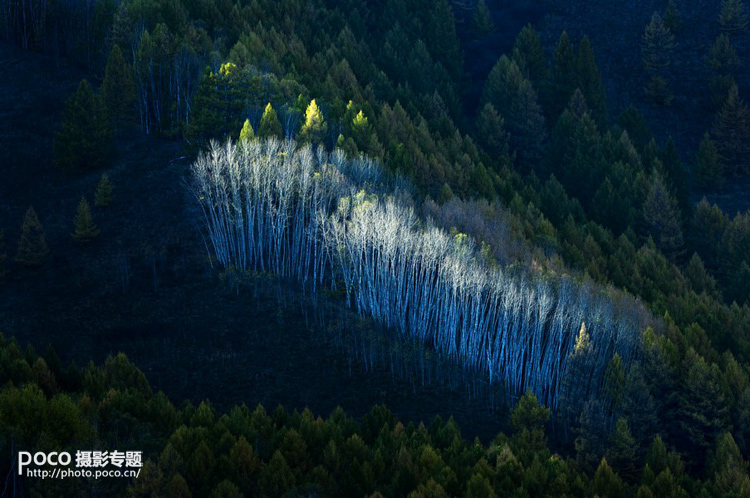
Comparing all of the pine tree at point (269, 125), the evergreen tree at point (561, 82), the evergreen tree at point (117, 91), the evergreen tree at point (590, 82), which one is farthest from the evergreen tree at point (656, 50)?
the evergreen tree at point (117, 91)

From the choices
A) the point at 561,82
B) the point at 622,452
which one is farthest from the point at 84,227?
the point at 561,82

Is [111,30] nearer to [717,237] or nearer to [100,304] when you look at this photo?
[100,304]

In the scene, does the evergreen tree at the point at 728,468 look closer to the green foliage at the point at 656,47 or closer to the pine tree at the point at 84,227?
Answer: the pine tree at the point at 84,227

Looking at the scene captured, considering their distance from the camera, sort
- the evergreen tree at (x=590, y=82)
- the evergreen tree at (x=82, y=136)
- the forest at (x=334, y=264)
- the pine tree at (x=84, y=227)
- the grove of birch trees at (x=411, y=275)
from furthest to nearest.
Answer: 1. the evergreen tree at (x=590, y=82)
2. the evergreen tree at (x=82, y=136)
3. the pine tree at (x=84, y=227)
4. the grove of birch trees at (x=411, y=275)
5. the forest at (x=334, y=264)

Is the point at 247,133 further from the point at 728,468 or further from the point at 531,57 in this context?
the point at 531,57

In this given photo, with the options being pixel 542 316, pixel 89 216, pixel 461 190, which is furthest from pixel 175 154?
pixel 542 316

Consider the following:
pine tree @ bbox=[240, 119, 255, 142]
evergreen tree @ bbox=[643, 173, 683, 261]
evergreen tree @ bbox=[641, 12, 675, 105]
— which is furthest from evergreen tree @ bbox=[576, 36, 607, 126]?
pine tree @ bbox=[240, 119, 255, 142]


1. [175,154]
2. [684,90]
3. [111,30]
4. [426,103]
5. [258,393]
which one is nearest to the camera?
[258,393]
